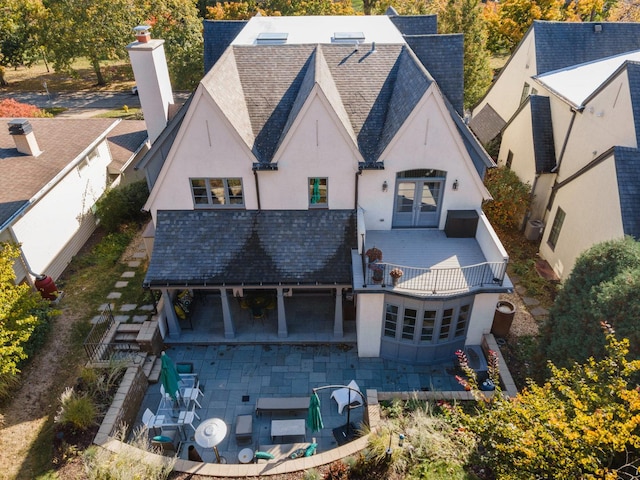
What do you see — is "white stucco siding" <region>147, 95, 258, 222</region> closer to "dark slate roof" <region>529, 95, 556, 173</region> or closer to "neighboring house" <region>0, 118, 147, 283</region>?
"neighboring house" <region>0, 118, 147, 283</region>

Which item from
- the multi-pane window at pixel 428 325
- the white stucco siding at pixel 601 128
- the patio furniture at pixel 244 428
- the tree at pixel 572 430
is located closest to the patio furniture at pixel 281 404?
the patio furniture at pixel 244 428

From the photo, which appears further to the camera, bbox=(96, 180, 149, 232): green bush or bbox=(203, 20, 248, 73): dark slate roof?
bbox=(96, 180, 149, 232): green bush

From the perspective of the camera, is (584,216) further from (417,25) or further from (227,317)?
(227,317)

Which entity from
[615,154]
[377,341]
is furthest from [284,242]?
[615,154]

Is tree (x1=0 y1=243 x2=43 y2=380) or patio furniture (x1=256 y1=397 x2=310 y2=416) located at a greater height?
tree (x1=0 y1=243 x2=43 y2=380)

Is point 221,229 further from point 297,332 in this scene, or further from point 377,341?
point 377,341

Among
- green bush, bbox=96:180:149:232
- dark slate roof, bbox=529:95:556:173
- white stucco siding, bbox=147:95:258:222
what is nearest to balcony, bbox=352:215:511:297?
white stucco siding, bbox=147:95:258:222
